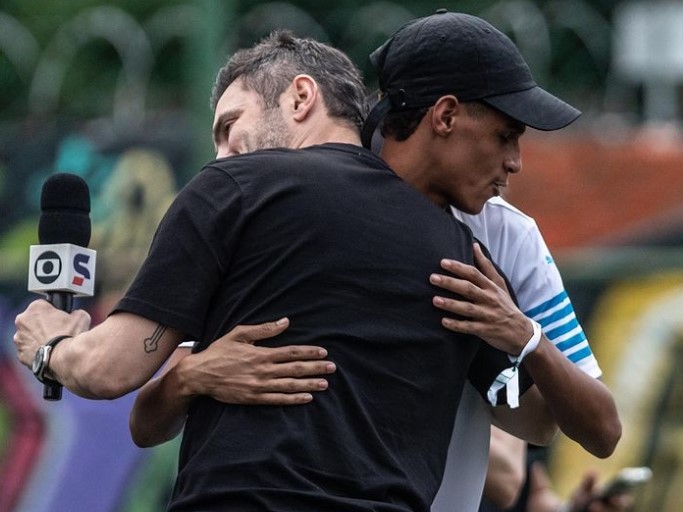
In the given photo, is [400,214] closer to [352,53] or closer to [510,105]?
[510,105]

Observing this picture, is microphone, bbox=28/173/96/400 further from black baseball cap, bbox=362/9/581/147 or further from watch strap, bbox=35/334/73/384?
black baseball cap, bbox=362/9/581/147

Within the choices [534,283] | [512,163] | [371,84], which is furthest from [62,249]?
[371,84]

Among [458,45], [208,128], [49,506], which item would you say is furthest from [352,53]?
[458,45]

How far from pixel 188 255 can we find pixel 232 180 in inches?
7.9

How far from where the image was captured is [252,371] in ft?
11.9

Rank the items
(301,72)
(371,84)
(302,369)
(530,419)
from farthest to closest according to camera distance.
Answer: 1. (371,84)
2. (530,419)
3. (301,72)
4. (302,369)

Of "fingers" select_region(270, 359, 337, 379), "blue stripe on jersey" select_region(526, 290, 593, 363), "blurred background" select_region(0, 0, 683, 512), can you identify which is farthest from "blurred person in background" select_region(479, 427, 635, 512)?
"fingers" select_region(270, 359, 337, 379)

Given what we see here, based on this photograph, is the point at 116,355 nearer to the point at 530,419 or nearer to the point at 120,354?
the point at 120,354

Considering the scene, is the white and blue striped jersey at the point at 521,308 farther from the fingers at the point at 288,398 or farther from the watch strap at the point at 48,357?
the watch strap at the point at 48,357

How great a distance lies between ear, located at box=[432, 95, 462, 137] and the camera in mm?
3818

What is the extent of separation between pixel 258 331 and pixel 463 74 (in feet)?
2.56

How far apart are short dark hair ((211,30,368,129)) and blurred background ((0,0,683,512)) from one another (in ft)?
13.4

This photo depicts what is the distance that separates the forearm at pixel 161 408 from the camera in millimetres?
3772

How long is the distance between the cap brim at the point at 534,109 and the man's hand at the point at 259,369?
0.73 m
